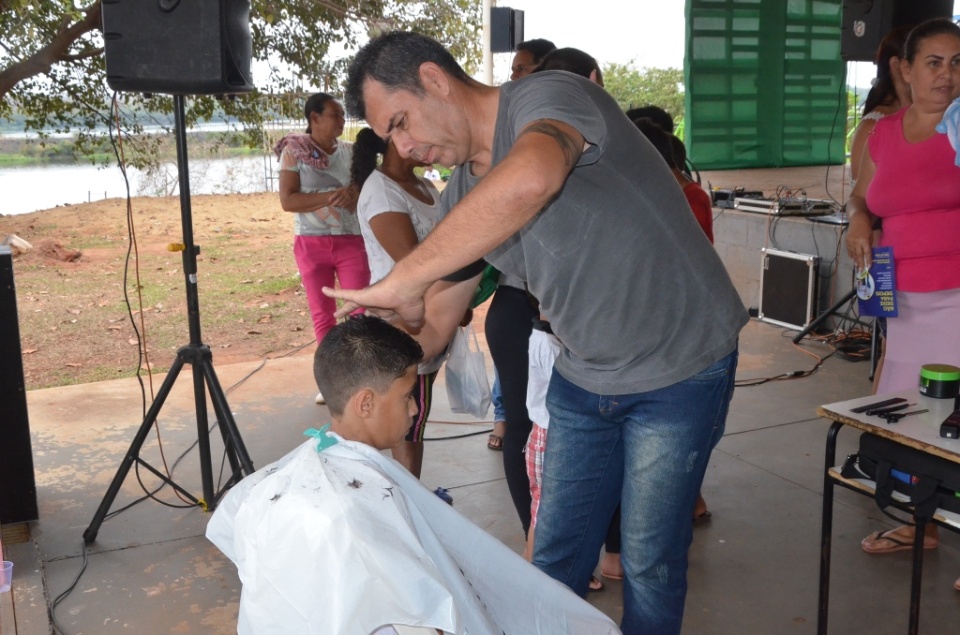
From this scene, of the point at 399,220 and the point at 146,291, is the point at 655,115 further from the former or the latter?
the point at 146,291

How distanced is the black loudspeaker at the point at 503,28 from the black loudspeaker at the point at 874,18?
2.70 m

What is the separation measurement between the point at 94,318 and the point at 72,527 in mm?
6189

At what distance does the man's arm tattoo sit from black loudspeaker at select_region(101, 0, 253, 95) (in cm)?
234

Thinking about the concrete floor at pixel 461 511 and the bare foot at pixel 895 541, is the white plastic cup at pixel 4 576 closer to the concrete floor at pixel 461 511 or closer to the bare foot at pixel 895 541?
the concrete floor at pixel 461 511

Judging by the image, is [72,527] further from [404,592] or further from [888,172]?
[888,172]

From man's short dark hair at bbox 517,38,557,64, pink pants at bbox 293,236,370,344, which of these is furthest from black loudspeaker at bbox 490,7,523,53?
man's short dark hair at bbox 517,38,557,64

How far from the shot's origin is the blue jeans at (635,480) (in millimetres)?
1919

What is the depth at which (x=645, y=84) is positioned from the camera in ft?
58.7

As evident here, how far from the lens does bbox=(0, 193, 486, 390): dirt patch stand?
7797 millimetres

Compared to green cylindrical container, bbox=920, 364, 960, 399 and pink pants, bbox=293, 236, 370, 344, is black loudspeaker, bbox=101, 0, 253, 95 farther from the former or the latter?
green cylindrical container, bbox=920, 364, 960, 399

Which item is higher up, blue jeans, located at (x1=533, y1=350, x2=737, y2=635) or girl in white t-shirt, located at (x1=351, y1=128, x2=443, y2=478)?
girl in white t-shirt, located at (x1=351, y1=128, x2=443, y2=478)

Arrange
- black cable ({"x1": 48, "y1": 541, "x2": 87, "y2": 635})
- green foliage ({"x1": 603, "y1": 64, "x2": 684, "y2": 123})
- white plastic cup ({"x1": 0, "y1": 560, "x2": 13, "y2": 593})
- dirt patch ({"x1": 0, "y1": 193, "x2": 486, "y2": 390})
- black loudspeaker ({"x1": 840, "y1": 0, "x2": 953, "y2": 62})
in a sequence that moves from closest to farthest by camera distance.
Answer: white plastic cup ({"x1": 0, "y1": 560, "x2": 13, "y2": 593}) < black cable ({"x1": 48, "y1": 541, "x2": 87, "y2": 635}) < black loudspeaker ({"x1": 840, "y1": 0, "x2": 953, "y2": 62}) < dirt patch ({"x1": 0, "y1": 193, "x2": 486, "y2": 390}) < green foliage ({"x1": 603, "y1": 64, "x2": 684, "y2": 123})

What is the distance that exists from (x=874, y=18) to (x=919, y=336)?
4635 mm

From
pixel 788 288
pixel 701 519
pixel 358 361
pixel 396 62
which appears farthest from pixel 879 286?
pixel 788 288
